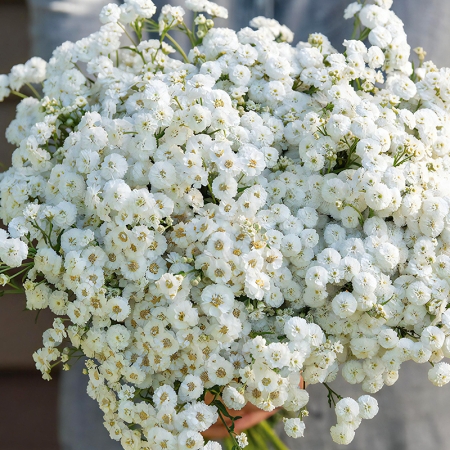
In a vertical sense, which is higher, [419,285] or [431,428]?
[419,285]

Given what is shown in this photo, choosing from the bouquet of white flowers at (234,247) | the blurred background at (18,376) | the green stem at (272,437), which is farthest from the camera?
the blurred background at (18,376)

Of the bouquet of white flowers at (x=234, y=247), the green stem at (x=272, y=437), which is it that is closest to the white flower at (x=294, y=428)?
the bouquet of white flowers at (x=234, y=247)

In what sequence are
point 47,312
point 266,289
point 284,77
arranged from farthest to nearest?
point 47,312 < point 284,77 < point 266,289

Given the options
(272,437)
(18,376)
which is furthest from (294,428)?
(18,376)

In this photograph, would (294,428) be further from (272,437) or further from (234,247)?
(272,437)

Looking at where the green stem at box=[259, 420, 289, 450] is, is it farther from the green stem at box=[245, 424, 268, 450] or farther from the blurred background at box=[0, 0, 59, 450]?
the blurred background at box=[0, 0, 59, 450]

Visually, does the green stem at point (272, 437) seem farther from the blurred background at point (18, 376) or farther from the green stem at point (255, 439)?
the blurred background at point (18, 376)

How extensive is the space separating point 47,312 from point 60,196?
26.9 inches

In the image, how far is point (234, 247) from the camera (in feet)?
1.95

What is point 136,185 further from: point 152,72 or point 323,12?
point 323,12

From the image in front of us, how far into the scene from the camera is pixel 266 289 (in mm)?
595

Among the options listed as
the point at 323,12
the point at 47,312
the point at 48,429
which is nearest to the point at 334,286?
the point at 323,12

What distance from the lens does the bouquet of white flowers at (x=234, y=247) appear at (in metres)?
0.60

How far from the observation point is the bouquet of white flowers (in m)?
0.60
